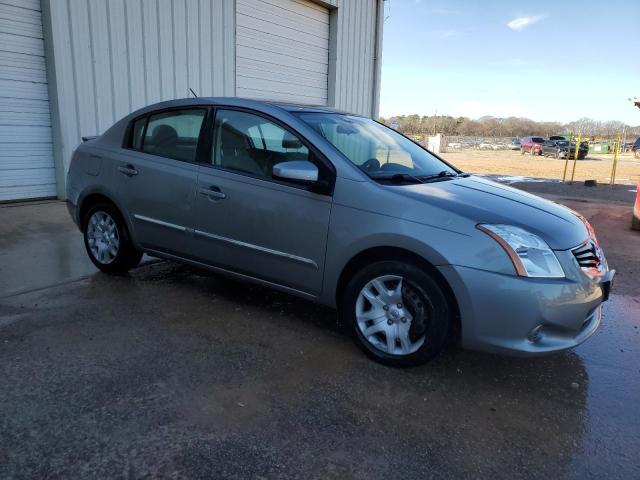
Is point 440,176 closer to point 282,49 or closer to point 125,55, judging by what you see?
point 125,55

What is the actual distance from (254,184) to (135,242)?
147 cm

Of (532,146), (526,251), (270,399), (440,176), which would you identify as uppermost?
(440,176)

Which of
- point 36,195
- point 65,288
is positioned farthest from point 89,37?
point 65,288

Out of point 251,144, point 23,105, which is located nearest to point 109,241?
point 251,144

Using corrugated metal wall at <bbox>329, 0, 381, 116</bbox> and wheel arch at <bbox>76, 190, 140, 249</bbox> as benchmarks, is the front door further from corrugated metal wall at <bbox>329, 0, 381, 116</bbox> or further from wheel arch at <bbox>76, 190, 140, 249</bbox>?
corrugated metal wall at <bbox>329, 0, 381, 116</bbox>

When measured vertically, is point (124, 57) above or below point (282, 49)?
below

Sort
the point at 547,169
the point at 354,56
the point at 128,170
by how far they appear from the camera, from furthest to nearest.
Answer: the point at 547,169, the point at 354,56, the point at 128,170

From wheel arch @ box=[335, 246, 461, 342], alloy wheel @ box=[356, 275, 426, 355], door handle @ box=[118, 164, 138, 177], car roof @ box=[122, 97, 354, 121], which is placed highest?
car roof @ box=[122, 97, 354, 121]

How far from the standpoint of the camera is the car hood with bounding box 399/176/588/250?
10.1ft

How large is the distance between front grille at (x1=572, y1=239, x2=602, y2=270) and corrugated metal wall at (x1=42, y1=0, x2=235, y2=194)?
7.40 m

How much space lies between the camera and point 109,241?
4.83 meters

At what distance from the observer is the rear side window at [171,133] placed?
167 inches

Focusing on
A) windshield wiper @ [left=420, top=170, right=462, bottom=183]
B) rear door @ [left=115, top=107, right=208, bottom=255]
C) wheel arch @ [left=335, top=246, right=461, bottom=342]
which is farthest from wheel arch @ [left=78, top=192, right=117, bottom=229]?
windshield wiper @ [left=420, top=170, right=462, bottom=183]

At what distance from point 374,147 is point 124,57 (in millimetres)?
6083
